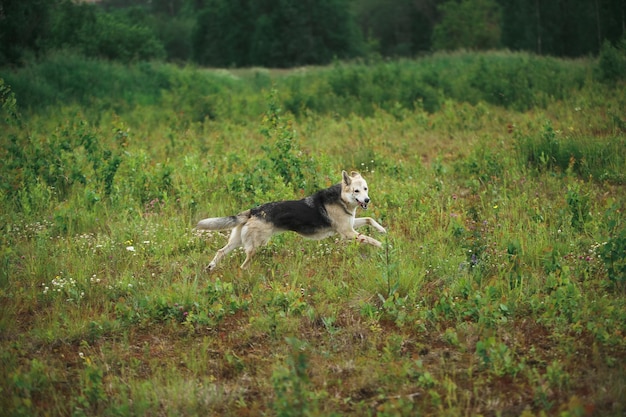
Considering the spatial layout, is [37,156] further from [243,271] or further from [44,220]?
[243,271]

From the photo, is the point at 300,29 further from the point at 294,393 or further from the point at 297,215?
the point at 294,393

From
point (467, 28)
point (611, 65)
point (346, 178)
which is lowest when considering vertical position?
point (346, 178)

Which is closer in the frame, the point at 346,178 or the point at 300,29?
the point at 346,178

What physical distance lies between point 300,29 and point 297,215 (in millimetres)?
52528

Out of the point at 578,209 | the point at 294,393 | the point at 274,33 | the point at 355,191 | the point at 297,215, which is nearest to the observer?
the point at 294,393

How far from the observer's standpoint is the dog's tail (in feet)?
24.4

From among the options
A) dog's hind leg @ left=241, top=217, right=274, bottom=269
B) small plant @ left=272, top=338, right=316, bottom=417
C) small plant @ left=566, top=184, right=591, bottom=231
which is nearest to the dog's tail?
dog's hind leg @ left=241, top=217, right=274, bottom=269

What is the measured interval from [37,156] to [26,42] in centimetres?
1753

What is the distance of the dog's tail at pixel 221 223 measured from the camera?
7.45 metres

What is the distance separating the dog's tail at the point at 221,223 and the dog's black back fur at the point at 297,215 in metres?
0.17

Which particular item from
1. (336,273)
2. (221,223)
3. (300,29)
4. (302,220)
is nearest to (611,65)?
(302,220)

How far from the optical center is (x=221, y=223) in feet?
24.6

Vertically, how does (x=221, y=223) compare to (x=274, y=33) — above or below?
below

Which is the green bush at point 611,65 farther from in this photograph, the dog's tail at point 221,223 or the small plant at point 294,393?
the small plant at point 294,393
